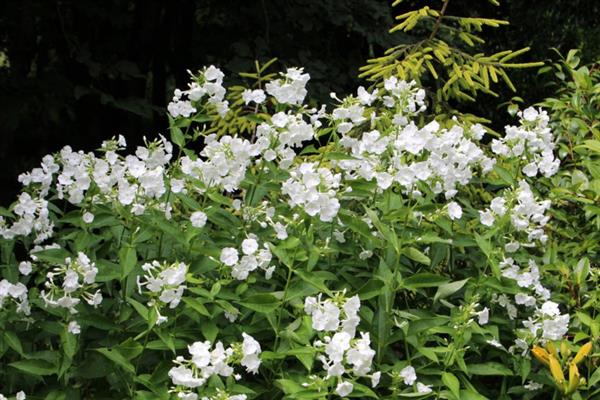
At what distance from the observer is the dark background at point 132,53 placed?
4723 millimetres

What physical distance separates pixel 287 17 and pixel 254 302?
136 inches

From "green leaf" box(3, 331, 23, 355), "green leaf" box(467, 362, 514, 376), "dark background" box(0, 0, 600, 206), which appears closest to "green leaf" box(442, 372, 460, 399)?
"green leaf" box(467, 362, 514, 376)

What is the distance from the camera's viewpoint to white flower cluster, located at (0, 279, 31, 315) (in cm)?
226

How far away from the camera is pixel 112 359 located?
2.07 meters

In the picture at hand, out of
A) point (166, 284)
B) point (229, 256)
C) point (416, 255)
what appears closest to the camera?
point (166, 284)

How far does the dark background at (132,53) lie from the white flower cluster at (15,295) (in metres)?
2.28

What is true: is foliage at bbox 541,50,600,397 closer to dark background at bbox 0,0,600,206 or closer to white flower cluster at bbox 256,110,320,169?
white flower cluster at bbox 256,110,320,169

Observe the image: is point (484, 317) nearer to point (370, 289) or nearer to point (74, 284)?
point (370, 289)


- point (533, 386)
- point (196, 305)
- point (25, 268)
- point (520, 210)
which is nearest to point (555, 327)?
point (533, 386)

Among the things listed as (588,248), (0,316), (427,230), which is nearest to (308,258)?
(427,230)

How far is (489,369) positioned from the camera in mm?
2260

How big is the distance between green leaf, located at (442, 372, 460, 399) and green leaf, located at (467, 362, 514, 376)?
13 centimetres

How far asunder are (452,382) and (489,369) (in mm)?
185

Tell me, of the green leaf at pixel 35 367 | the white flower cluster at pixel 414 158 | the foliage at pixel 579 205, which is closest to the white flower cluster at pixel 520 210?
the white flower cluster at pixel 414 158
